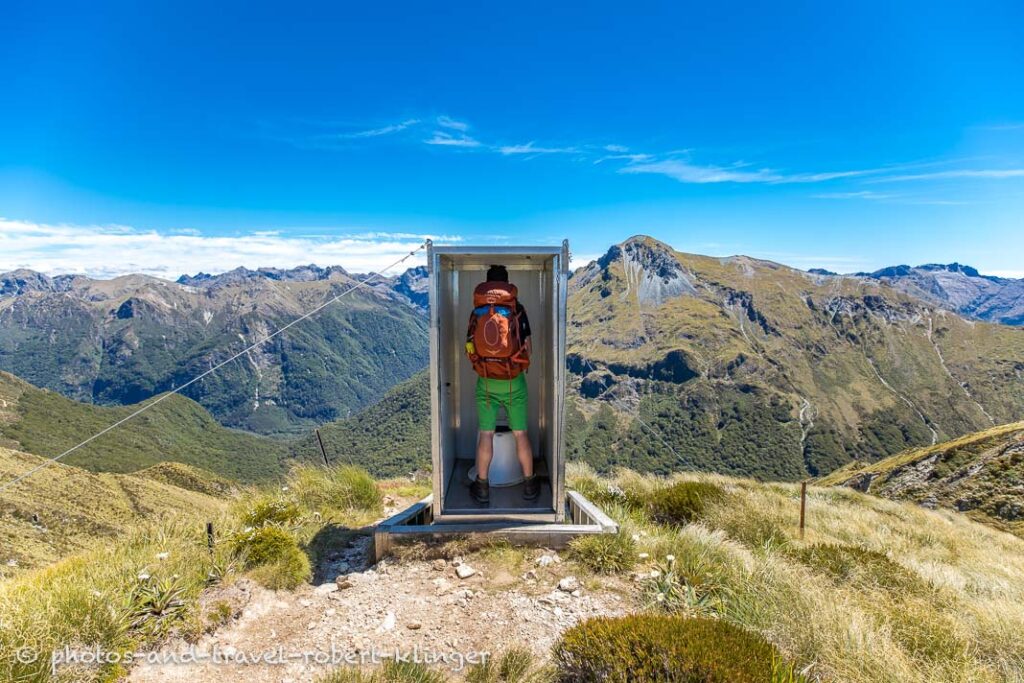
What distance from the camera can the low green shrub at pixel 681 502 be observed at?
24.9ft

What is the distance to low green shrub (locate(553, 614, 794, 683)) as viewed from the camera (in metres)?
3.10

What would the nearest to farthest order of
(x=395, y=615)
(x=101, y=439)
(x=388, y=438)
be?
(x=395, y=615) < (x=101, y=439) < (x=388, y=438)

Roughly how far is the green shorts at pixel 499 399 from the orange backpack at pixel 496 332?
18 cm

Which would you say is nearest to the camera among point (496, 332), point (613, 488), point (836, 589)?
point (836, 589)

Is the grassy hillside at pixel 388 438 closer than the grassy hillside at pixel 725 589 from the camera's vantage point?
No

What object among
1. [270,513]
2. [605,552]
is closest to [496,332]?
[605,552]

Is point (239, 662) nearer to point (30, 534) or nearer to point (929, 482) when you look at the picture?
point (30, 534)

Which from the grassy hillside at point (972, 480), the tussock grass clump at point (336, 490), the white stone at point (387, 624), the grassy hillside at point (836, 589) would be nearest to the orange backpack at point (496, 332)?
the grassy hillside at point (836, 589)

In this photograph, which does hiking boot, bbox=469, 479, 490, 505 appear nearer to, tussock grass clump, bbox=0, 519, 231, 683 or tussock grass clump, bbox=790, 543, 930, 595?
tussock grass clump, bbox=0, 519, 231, 683

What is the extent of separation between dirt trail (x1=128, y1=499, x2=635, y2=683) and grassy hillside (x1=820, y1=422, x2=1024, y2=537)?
17.5 meters

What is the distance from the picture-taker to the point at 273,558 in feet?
16.9

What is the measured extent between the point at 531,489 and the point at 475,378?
190cm

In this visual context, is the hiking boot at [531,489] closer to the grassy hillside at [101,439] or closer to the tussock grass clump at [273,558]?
the tussock grass clump at [273,558]

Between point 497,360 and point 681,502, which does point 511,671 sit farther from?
point 681,502
